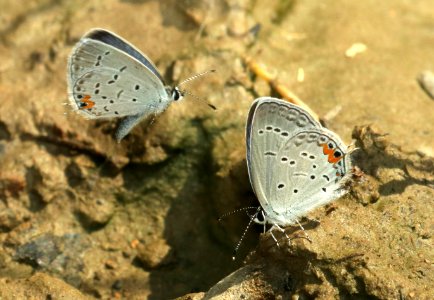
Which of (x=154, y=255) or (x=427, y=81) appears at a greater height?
(x=427, y=81)

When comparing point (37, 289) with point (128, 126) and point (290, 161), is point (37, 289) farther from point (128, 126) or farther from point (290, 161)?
point (290, 161)

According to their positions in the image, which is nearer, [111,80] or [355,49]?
[111,80]

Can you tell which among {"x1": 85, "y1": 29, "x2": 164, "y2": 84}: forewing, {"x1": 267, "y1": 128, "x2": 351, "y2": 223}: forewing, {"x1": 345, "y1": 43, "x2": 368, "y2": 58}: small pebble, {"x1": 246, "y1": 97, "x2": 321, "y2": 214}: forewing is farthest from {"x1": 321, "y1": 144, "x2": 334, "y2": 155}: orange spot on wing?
Answer: {"x1": 345, "y1": 43, "x2": 368, "y2": 58}: small pebble

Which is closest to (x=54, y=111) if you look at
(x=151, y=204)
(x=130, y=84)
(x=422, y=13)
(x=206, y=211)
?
(x=130, y=84)

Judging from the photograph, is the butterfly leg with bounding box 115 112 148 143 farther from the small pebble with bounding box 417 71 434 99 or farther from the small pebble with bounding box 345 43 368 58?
the small pebble with bounding box 417 71 434 99

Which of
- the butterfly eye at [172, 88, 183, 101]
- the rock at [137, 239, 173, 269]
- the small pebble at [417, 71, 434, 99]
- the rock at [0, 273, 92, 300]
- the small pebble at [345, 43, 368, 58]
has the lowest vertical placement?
the rock at [137, 239, 173, 269]

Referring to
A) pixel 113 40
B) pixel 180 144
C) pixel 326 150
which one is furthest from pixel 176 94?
pixel 326 150

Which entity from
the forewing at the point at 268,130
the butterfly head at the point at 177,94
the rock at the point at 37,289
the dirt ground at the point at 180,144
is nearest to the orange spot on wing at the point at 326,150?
the forewing at the point at 268,130
